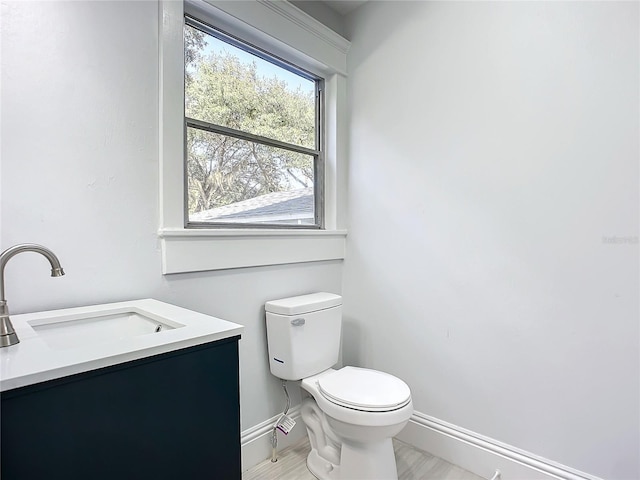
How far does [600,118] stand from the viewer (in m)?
1.37

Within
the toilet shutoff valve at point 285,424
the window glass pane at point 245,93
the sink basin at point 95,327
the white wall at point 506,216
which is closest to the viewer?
the sink basin at point 95,327

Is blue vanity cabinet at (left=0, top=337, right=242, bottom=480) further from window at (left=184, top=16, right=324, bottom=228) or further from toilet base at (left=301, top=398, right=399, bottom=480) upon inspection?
window at (left=184, top=16, right=324, bottom=228)

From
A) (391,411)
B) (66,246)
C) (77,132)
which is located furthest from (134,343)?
(391,411)

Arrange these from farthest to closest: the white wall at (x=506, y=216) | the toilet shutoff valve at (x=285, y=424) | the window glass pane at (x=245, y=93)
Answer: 1. the toilet shutoff valve at (x=285, y=424)
2. the window glass pane at (x=245, y=93)
3. the white wall at (x=506, y=216)

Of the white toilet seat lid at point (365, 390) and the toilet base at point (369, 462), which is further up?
the white toilet seat lid at point (365, 390)

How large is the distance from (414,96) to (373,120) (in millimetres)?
267

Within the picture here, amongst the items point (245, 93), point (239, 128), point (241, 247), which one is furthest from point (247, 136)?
Result: point (241, 247)

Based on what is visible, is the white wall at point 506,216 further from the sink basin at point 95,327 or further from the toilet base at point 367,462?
the sink basin at point 95,327

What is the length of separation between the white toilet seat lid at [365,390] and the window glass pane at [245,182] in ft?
2.81

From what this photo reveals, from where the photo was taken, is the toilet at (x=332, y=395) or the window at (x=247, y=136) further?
the window at (x=247, y=136)

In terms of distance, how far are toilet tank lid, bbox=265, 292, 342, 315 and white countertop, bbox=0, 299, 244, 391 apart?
2.01 ft

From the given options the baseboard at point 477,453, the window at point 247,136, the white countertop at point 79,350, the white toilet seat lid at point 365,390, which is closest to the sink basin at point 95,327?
the white countertop at point 79,350

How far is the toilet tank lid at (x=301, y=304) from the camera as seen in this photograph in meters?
1.68

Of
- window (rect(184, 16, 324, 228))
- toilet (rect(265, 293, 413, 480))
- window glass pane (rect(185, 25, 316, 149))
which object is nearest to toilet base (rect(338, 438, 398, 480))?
toilet (rect(265, 293, 413, 480))
